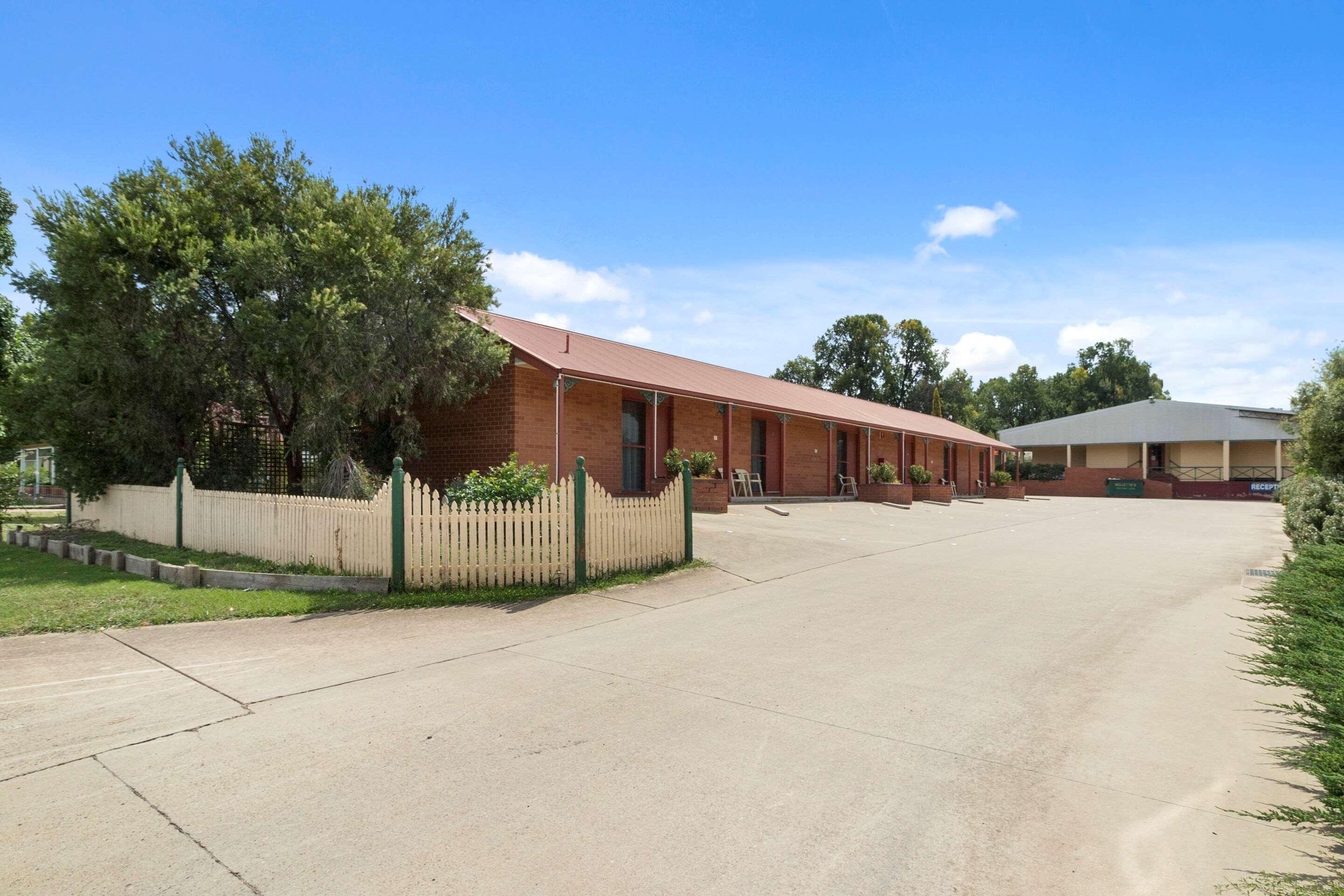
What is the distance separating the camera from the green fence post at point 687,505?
37.4ft

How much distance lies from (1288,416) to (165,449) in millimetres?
56431

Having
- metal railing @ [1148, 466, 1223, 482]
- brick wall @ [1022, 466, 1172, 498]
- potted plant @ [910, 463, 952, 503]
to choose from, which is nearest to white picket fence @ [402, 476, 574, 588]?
potted plant @ [910, 463, 952, 503]

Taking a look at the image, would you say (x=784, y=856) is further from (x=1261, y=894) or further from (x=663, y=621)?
(x=663, y=621)

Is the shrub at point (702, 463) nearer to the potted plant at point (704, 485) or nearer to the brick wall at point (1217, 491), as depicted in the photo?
the potted plant at point (704, 485)

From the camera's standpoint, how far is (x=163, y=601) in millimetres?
8727

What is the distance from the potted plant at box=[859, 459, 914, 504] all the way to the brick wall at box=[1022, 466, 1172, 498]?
2833 centimetres

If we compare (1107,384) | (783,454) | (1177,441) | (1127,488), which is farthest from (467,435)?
(1107,384)

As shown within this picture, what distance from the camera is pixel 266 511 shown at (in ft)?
35.9

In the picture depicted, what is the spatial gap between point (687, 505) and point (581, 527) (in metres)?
2.11

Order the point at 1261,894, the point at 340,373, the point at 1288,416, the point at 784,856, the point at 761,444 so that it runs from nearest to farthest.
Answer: the point at 1261,894 → the point at 784,856 → the point at 340,373 → the point at 761,444 → the point at 1288,416

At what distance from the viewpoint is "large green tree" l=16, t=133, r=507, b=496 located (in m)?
12.3

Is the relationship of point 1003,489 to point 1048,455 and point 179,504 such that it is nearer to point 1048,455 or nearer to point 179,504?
point 1048,455

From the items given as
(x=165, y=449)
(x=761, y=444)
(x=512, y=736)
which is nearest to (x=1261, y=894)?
(x=512, y=736)

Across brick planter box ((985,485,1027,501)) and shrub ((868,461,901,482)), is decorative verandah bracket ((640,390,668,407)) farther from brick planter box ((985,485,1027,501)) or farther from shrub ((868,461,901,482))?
brick planter box ((985,485,1027,501))
